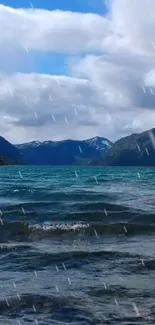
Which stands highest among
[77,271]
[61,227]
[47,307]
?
[47,307]

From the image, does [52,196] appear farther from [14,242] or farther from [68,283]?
[68,283]

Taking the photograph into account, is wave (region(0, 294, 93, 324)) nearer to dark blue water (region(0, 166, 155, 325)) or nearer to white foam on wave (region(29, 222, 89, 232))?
dark blue water (region(0, 166, 155, 325))

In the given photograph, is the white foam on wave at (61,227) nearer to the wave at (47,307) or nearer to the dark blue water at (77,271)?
the dark blue water at (77,271)

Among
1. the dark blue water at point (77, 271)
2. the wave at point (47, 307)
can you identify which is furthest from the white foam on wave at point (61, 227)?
the wave at point (47, 307)

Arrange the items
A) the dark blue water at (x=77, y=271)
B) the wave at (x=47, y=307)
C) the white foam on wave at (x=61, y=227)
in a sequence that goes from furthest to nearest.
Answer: the white foam on wave at (x=61, y=227) < the dark blue water at (x=77, y=271) < the wave at (x=47, y=307)

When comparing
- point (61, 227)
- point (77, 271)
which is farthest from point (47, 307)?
point (61, 227)

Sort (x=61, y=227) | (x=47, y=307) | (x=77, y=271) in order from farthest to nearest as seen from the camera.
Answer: (x=61, y=227) → (x=77, y=271) → (x=47, y=307)

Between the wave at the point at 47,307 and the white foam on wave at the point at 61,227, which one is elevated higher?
the wave at the point at 47,307

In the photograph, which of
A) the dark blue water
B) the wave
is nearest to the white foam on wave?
the dark blue water

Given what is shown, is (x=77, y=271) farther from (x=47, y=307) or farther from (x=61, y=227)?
(x=61, y=227)

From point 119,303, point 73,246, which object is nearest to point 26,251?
point 73,246

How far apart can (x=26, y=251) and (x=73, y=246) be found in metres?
1.85

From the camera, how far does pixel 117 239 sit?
15.7 m

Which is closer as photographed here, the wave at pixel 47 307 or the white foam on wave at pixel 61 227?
the wave at pixel 47 307
